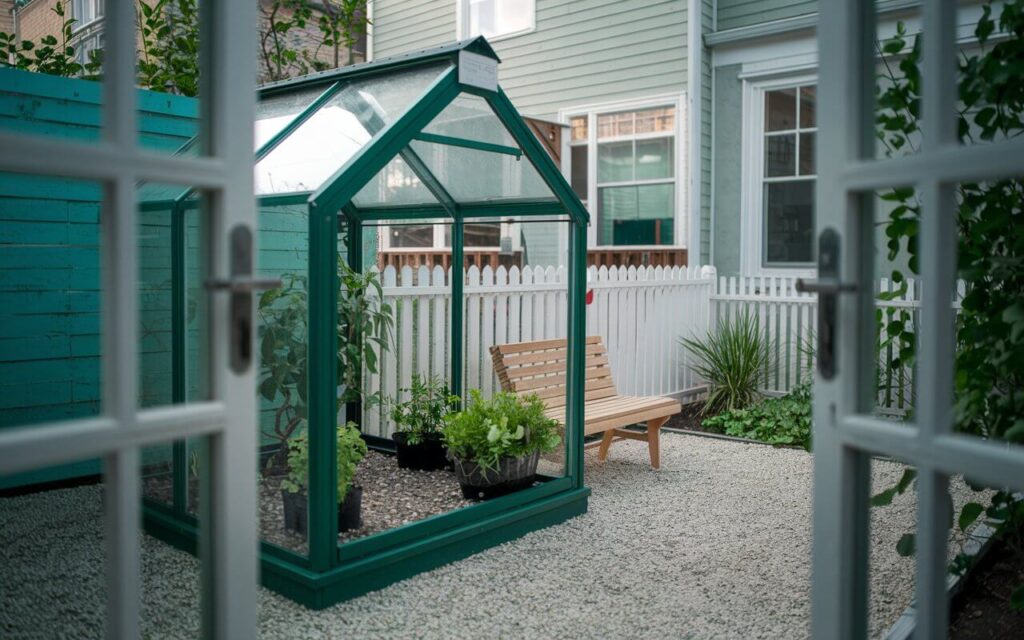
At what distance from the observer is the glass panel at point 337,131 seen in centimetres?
381

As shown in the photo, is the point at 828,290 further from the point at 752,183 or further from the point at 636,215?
the point at 636,215

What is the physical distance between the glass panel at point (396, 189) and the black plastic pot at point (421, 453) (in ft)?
4.88

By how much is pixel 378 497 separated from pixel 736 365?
14.0 ft

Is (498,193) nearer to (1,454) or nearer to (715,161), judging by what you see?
(1,454)

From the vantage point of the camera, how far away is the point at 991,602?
3.30 metres

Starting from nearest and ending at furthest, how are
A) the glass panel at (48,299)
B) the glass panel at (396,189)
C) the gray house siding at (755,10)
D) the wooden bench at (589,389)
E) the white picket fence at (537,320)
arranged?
1. the glass panel at (48,299)
2. the glass panel at (396,189)
3. the wooden bench at (589,389)
4. the white picket fence at (537,320)
5. the gray house siding at (755,10)

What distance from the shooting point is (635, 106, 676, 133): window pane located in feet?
30.3

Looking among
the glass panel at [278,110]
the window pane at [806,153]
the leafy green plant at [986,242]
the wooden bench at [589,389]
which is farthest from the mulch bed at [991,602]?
the window pane at [806,153]

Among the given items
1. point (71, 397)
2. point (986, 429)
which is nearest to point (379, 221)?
point (71, 397)

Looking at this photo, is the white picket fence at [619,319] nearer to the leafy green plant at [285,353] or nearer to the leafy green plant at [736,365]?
the leafy green plant at [736,365]

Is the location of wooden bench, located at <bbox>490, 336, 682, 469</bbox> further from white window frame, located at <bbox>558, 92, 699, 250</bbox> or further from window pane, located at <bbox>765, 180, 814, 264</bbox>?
window pane, located at <bbox>765, 180, 814, 264</bbox>

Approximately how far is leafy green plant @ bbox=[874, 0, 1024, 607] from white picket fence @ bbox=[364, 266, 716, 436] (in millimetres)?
3412

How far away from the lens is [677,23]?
8.96 metres

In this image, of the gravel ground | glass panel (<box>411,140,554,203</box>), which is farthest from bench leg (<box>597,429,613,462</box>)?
glass panel (<box>411,140,554,203</box>)
